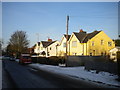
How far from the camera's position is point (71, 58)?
2697 cm

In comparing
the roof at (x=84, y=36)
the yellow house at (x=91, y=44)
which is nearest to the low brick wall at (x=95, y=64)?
the yellow house at (x=91, y=44)

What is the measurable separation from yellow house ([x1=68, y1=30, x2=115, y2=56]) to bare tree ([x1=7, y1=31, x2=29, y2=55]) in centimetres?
2772

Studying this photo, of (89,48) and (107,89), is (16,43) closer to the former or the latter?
(89,48)

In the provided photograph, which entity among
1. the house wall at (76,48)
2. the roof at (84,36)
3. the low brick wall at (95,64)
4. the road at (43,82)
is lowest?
the road at (43,82)

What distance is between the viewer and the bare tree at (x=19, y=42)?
65.7m

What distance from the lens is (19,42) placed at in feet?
217

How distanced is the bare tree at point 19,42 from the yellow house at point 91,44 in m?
27.7

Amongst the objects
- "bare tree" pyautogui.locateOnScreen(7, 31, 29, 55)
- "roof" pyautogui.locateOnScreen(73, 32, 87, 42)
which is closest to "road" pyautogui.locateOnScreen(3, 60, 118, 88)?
"roof" pyautogui.locateOnScreen(73, 32, 87, 42)

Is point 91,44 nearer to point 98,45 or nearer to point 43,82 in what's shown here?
point 98,45

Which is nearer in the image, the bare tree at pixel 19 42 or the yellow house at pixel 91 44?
the yellow house at pixel 91 44

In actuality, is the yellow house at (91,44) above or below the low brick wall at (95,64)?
above

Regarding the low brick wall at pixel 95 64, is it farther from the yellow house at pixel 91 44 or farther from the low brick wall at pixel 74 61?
the yellow house at pixel 91 44

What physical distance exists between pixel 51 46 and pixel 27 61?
29.6 m

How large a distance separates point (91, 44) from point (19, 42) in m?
34.7
